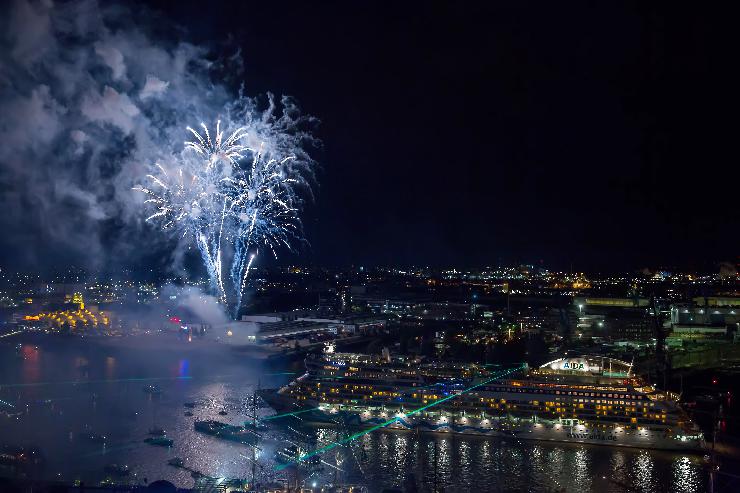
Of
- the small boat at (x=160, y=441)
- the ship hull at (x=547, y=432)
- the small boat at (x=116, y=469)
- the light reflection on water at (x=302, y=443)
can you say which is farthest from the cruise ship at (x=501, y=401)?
the small boat at (x=116, y=469)

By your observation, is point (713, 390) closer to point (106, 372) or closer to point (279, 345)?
point (279, 345)

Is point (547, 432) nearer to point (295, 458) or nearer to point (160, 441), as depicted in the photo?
point (295, 458)

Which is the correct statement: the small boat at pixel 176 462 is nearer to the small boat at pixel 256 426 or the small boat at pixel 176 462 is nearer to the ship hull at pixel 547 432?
the small boat at pixel 256 426

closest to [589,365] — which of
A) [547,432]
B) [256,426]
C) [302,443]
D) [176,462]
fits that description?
[547,432]

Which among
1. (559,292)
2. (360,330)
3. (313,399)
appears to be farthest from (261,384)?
(559,292)

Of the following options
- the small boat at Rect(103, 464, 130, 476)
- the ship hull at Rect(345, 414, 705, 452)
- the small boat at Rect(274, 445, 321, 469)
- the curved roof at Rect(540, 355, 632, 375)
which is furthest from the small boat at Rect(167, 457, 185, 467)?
the curved roof at Rect(540, 355, 632, 375)
